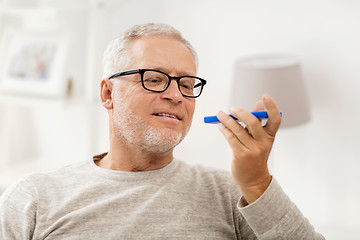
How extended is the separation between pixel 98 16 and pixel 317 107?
1213 millimetres

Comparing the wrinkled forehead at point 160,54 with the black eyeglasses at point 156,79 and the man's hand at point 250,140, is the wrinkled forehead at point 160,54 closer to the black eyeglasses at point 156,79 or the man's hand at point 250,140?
the black eyeglasses at point 156,79

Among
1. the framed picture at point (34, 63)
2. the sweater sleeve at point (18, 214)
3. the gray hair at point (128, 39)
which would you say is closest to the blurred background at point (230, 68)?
the framed picture at point (34, 63)

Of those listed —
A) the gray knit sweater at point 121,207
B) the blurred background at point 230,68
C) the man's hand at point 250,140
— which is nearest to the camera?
the man's hand at point 250,140

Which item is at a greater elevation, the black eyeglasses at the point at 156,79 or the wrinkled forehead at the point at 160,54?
the wrinkled forehead at the point at 160,54

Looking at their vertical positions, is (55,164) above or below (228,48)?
below

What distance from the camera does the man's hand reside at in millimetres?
869

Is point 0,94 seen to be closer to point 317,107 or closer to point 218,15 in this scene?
point 218,15

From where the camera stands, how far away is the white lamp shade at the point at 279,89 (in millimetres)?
1830

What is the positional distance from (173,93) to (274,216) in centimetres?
41

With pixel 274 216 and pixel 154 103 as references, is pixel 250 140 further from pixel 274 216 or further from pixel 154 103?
pixel 154 103

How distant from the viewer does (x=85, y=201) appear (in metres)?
1.10

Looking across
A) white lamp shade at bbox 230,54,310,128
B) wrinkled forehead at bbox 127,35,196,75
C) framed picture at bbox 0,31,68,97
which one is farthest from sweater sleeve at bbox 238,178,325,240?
framed picture at bbox 0,31,68,97

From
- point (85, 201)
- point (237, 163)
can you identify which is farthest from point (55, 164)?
point (237, 163)

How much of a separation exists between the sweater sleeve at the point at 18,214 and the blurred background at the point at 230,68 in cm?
96
